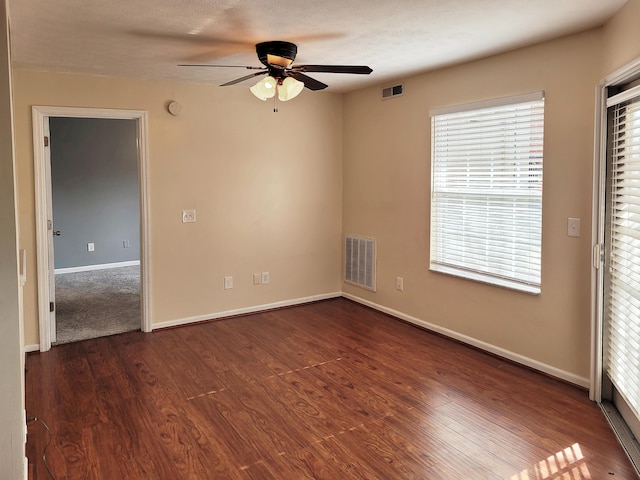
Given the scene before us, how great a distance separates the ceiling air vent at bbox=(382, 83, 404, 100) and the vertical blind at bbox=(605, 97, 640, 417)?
212 centimetres

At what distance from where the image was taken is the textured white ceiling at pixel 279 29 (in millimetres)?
2656

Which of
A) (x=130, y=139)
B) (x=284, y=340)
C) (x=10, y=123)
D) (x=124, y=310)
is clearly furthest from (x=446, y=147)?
(x=130, y=139)

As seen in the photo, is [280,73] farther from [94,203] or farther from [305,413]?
[94,203]

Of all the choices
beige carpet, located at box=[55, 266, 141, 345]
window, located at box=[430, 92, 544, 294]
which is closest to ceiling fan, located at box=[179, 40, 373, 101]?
window, located at box=[430, 92, 544, 294]

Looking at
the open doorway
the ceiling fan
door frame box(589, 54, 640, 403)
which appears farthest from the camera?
the open doorway

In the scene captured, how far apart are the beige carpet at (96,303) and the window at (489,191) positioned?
3200 millimetres

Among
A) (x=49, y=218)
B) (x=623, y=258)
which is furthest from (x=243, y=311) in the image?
(x=623, y=258)

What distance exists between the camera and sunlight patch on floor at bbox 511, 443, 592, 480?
243 centimetres

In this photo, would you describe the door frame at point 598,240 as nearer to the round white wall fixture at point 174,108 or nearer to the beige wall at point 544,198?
the beige wall at point 544,198

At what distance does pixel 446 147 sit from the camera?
438 cm

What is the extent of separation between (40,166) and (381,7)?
3113 mm

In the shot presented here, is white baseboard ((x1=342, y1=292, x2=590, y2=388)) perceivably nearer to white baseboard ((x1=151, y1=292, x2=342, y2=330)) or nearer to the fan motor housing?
white baseboard ((x1=151, y1=292, x2=342, y2=330))

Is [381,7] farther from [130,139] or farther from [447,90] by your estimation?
[130,139]

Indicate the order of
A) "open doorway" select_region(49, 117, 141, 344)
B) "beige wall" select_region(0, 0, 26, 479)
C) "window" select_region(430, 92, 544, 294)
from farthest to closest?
1. "open doorway" select_region(49, 117, 141, 344)
2. "window" select_region(430, 92, 544, 294)
3. "beige wall" select_region(0, 0, 26, 479)
